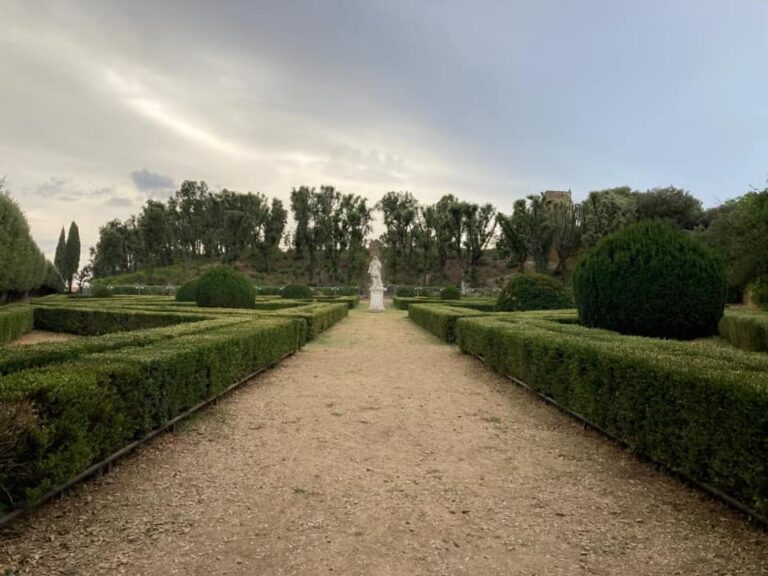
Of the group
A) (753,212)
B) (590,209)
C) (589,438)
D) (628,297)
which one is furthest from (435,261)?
(589,438)

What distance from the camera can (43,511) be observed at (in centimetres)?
339

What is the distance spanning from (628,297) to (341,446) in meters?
6.88

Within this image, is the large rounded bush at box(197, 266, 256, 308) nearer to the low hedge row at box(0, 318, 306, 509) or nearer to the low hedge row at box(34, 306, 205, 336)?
the low hedge row at box(34, 306, 205, 336)

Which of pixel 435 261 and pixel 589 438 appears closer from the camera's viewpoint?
pixel 589 438

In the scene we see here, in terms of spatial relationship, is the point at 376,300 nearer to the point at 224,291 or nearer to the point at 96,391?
the point at 224,291

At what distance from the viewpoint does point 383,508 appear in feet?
11.7

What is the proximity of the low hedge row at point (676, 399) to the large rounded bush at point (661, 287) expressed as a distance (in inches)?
111

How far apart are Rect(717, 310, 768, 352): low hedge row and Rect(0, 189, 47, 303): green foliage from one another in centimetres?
2711

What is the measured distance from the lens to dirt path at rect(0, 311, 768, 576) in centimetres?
287

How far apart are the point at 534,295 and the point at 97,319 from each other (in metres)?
13.1

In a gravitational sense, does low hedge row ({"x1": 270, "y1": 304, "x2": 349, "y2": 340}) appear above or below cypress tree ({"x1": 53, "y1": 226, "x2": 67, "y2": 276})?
below

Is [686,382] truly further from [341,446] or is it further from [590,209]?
[590,209]

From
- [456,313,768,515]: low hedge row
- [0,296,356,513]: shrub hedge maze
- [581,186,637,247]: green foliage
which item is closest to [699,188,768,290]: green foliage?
[456,313,768,515]: low hedge row

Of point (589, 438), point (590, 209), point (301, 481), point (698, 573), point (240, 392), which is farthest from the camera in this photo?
point (590, 209)
